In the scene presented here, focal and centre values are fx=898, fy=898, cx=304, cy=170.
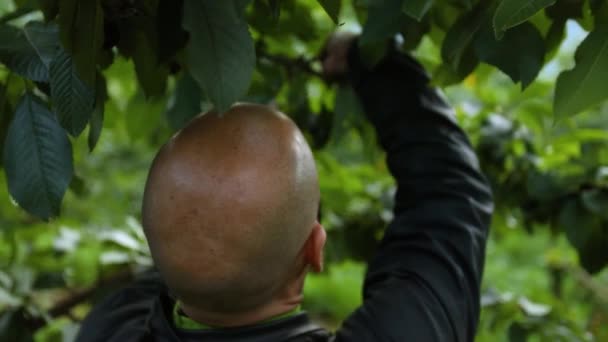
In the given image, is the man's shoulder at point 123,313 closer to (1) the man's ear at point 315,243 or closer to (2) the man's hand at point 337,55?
(1) the man's ear at point 315,243

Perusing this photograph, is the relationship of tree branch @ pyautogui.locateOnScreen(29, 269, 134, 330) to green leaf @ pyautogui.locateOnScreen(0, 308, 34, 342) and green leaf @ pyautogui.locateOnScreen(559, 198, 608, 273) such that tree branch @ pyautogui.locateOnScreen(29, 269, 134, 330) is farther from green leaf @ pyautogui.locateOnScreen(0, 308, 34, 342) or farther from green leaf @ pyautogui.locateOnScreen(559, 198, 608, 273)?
green leaf @ pyautogui.locateOnScreen(559, 198, 608, 273)

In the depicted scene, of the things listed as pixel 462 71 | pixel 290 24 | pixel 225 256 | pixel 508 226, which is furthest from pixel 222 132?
pixel 508 226

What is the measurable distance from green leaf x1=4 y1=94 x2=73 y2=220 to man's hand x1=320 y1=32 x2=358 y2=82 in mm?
558

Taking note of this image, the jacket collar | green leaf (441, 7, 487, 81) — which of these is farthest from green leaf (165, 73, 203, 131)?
green leaf (441, 7, 487, 81)

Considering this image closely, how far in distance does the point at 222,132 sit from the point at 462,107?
0.94 meters

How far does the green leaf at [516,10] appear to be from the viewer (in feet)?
2.85

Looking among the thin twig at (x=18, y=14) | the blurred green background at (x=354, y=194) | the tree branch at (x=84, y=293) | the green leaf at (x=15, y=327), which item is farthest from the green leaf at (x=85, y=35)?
the tree branch at (x=84, y=293)

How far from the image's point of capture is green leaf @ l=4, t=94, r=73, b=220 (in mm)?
1046

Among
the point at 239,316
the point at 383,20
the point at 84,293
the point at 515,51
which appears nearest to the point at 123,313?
the point at 239,316

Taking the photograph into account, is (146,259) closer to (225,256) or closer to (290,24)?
(290,24)

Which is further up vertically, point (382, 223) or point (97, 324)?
point (97, 324)

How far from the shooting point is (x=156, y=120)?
6.40ft

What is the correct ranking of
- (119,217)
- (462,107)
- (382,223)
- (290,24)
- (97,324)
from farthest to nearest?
(119,217), (382,223), (462,107), (290,24), (97,324)

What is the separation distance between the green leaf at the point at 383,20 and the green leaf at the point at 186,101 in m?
0.37
